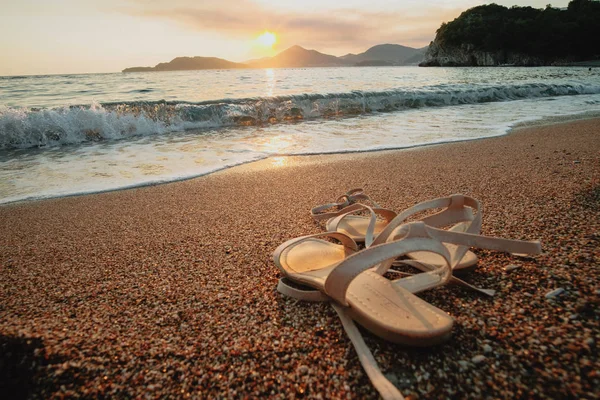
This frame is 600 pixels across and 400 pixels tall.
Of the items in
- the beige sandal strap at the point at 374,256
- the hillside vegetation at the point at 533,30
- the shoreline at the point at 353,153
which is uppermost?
the hillside vegetation at the point at 533,30

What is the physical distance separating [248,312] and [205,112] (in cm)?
806

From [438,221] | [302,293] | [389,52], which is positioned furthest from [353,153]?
[389,52]

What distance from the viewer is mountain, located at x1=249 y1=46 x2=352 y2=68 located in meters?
93.4

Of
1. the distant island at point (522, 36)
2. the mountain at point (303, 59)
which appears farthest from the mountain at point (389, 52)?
the distant island at point (522, 36)

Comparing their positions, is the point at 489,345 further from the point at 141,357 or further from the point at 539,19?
the point at 539,19

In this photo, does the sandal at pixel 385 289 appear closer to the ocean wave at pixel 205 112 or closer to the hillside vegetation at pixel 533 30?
the ocean wave at pixel 205 112

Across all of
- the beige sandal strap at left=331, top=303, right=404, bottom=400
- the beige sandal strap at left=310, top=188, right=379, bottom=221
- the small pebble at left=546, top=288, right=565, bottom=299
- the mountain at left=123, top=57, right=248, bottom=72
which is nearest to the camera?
the beige sandal strap at left=331, top=303, right=404, bottom=400

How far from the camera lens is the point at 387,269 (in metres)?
A: 1.26

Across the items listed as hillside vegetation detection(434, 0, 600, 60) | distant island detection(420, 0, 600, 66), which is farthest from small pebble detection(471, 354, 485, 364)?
hillside vegetation detection(434, 0, 600, 60)

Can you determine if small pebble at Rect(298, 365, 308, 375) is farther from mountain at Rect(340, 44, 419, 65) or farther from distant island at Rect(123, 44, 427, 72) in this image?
mountain at Rect(340, 44, 419, 65)

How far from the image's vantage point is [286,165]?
403 centimetres

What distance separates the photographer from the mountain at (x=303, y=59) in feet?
306

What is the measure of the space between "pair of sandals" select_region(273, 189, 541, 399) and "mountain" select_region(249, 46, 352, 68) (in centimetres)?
9584

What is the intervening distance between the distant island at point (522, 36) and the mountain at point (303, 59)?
4096 centimetres
